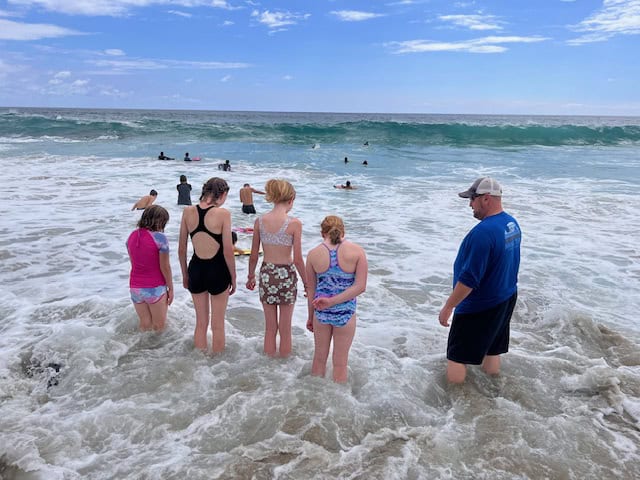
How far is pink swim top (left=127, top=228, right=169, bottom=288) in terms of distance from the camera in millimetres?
4945

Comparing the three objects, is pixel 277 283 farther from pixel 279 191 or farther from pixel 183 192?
pixel 183 192

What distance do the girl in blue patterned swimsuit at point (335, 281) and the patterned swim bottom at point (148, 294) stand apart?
6.11 ft

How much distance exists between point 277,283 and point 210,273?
2.29 ft

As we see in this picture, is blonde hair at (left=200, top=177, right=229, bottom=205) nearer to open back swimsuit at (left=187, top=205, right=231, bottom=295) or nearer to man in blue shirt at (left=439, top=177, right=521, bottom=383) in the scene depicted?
open back swimsuit at (left=187, top=205, right=231, bottom=295)

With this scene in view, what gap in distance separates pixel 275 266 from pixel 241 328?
185 cm

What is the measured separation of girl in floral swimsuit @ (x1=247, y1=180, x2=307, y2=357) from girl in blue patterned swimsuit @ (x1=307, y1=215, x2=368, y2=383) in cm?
32

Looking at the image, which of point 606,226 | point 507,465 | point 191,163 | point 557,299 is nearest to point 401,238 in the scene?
point 557,299

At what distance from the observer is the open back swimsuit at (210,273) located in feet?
15.4

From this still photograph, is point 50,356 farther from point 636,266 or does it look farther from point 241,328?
point 636,266

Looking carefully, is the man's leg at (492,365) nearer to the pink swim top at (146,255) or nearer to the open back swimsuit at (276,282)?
the open back swimsuit at (276,282)

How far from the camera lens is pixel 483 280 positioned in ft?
13.4

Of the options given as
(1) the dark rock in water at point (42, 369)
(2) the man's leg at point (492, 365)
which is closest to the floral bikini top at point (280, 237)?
(2) the man's leg at point (492, 365)

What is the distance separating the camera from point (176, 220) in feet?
40.9

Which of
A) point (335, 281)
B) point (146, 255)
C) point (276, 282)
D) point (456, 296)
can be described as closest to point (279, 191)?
point (276, 282)
